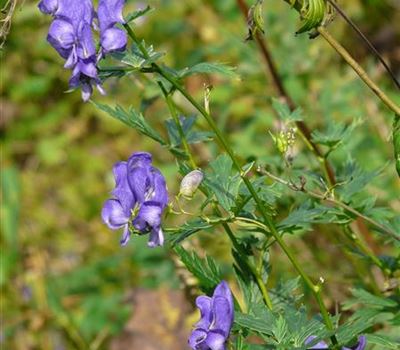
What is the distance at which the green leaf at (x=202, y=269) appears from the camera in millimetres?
1426

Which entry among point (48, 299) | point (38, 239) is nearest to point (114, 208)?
point (48, 299)

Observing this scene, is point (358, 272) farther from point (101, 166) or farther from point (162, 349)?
point (101, 166)

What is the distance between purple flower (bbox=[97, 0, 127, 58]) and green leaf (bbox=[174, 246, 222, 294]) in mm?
341

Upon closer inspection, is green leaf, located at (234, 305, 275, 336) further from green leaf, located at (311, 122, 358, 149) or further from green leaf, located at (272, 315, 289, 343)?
green leaf, located at (311, 122, 358, 149)

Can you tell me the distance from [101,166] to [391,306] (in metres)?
2.52

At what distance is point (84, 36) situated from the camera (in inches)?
52.4

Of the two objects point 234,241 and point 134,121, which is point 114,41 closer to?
point 134,121

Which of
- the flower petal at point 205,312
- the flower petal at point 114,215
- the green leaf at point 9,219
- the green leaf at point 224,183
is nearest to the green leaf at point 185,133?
the green leaf at point 224,183

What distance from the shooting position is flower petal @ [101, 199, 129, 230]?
1369mm

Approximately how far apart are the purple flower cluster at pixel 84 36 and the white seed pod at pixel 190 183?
0.20 metres

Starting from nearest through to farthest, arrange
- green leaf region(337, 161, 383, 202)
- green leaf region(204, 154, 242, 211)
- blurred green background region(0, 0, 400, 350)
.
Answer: green leaf region(204, 154, 242, 211)
green leaf region(337, 161, 383, 202)
blurred green background region(0, 0, 400, 350)

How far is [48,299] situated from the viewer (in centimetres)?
283

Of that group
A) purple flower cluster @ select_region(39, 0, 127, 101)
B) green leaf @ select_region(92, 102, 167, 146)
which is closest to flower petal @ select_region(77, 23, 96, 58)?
purple flower cluster @ select_region(39, 0, 127, 101)

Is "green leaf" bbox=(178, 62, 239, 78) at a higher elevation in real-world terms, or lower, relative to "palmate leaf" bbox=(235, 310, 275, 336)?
higher
